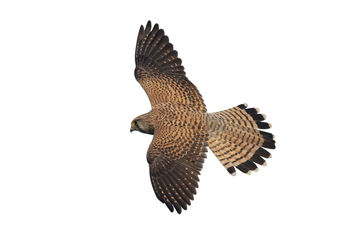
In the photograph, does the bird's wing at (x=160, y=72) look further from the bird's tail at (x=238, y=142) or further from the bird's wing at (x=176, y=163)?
the bird's wing at (x=176, y=163)

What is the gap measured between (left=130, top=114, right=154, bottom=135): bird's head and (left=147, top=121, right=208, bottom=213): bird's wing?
0.45 metres

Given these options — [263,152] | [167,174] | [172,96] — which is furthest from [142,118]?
[263,152]

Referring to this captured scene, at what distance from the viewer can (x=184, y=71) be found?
35.9 ft

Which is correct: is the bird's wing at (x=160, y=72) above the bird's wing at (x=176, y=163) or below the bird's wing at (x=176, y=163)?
above

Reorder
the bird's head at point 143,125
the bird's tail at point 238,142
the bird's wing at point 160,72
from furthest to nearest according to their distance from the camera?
the bird's wing at point 160,72
the bird's head at point 143,125
the bird's tail at point 238,142

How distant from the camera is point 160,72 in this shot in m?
11.0

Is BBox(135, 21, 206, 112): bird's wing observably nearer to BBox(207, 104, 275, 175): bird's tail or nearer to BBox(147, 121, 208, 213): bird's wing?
BBox(207, 104, 275, 175): bird's tail

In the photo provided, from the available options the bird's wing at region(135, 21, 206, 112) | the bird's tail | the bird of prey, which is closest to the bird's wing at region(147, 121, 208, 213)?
the bird of prey

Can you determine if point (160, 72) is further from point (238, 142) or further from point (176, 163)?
point (176, 163)

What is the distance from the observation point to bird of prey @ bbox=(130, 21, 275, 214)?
9.57m

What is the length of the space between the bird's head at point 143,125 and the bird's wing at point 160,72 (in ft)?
1.13

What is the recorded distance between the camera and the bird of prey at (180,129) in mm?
9570

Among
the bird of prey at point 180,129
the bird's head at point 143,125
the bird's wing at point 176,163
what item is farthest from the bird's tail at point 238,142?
the bird's head at point 143,125

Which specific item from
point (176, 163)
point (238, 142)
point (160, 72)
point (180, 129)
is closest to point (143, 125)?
point (180, 129)
